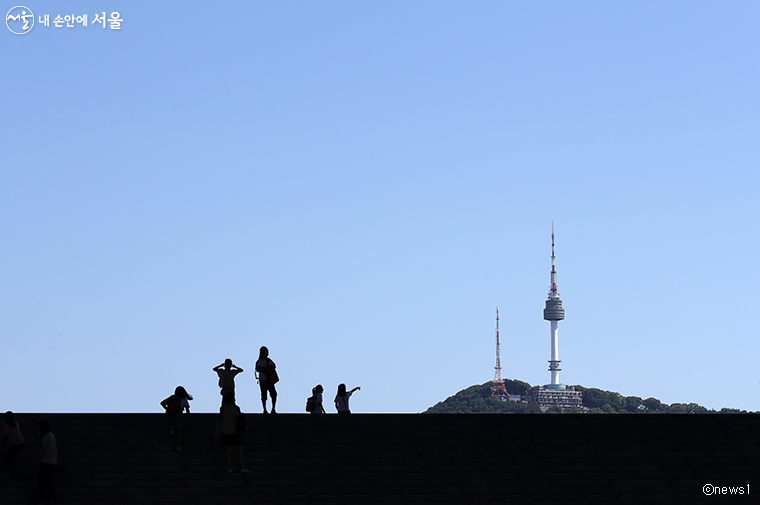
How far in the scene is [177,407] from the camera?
839 inches

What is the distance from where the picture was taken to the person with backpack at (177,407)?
2131 cm

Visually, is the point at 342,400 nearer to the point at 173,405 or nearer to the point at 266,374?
the point at 266,374
